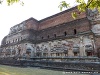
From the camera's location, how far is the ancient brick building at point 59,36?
60.6ft

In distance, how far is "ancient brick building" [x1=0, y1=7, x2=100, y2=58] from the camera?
60.6ft

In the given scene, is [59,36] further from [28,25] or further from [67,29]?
[28,25]

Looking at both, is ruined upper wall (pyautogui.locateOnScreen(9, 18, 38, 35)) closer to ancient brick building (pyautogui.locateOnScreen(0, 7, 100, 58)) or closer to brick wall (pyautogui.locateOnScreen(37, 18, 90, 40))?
ancient brick building (pyautogui.locateOnScreen(0, 7, 100, 58))

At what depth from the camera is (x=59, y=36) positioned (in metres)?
22.5

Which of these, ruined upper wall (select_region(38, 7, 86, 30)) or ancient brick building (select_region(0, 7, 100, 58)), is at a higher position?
ruined upper wall (select_region(38, 7, 86, 30))

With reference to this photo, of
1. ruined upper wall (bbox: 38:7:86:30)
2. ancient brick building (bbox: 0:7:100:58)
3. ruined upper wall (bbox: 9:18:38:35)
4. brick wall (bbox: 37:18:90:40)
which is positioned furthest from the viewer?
ruined upper wall (bbox: 9:18:38:35)

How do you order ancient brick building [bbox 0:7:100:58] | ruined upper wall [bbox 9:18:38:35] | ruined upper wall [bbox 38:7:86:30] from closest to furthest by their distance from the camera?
ancient brick building [bbox 0:7:100:58] → ruined upper wall [bbox 38:7:86:30] → ruined upper wall [bbox 9:18:38:35]

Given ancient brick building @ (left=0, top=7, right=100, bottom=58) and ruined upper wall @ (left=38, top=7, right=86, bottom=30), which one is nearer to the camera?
ancient brick building @ (left=0, top=7, right=100, bottom=58)

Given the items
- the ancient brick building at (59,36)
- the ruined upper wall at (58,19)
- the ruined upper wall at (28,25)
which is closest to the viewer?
the ancient brick building at (59,36)

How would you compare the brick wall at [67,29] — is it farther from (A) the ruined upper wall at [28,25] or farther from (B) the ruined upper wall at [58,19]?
(A) the ruined upper wall at [28,25]

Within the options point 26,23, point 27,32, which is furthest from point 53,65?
point 26,23

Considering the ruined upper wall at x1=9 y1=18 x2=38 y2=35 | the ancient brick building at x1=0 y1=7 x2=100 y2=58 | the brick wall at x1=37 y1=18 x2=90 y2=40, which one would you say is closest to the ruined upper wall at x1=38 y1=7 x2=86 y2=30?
the ancient brick building at x1=0 y1=7 x2=100 y2=58

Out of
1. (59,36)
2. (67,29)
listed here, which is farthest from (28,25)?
(67,29)

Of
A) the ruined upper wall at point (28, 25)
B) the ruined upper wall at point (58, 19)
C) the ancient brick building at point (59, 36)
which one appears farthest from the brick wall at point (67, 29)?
the ruined upper wall at point (28, 25)
